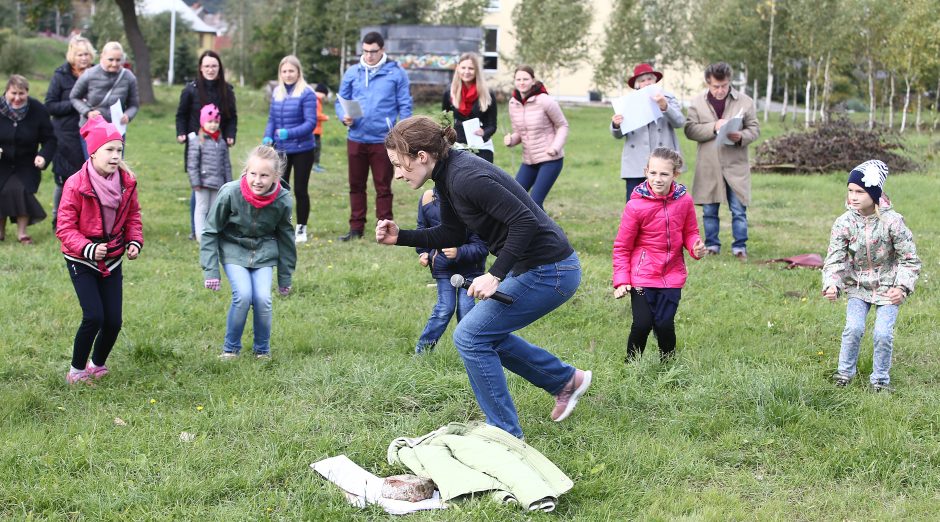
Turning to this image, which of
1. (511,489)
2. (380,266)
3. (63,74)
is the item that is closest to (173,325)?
(380,266)

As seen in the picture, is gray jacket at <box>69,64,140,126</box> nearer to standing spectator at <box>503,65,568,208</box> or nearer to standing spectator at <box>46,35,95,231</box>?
standing spectator at <box>46,35,95,231</box>

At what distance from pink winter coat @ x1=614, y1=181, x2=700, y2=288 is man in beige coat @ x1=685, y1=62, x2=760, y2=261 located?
4328 mm

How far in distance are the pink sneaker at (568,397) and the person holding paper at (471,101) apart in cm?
520

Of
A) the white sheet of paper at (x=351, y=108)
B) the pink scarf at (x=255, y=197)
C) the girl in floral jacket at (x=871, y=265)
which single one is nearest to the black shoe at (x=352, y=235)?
the white sheet of paper at (x=351, y=108)

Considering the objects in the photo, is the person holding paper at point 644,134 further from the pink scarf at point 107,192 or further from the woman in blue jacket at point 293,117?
the pink scarf at point 107,192

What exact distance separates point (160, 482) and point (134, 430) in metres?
0.76

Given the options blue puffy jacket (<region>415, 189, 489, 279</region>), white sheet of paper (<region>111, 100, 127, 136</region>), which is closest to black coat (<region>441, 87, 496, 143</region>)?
white sheet of paper (<region>111, 100, 127, 136</region>)

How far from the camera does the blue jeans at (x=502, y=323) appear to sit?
193 inches

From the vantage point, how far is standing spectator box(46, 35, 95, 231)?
10.8 m

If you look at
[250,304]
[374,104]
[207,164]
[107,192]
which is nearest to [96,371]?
[250,304]

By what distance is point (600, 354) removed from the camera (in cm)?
680

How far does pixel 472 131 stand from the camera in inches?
402

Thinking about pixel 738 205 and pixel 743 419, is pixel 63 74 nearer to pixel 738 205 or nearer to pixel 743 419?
pixel 738 205

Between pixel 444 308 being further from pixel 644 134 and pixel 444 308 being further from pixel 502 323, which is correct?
pixel 644 134
